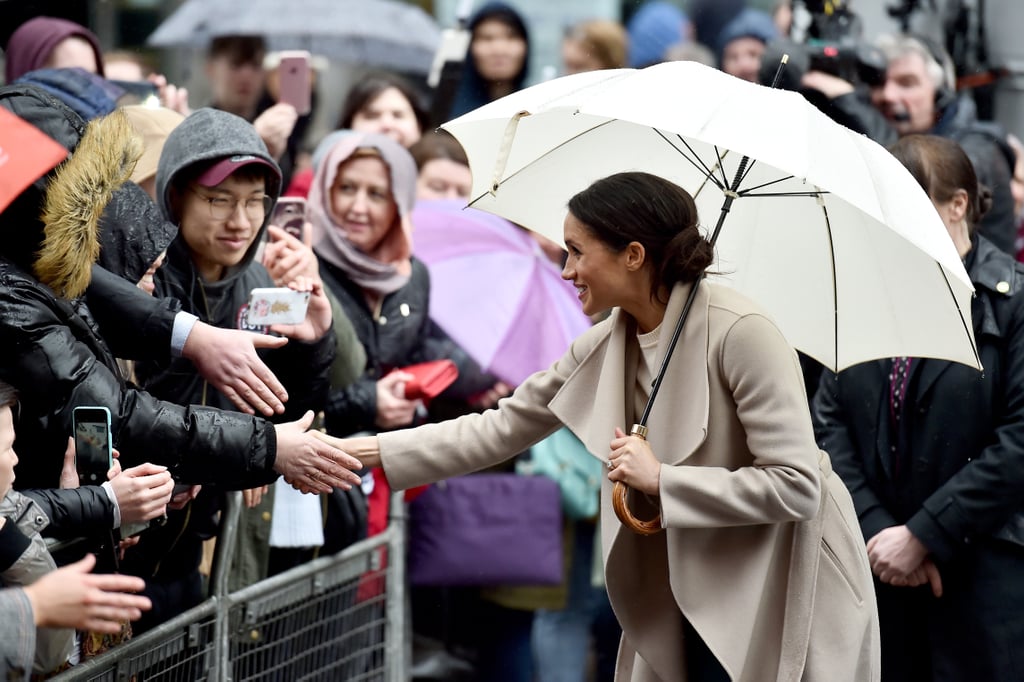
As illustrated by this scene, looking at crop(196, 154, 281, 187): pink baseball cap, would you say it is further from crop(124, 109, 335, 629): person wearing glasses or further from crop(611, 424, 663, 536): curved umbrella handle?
crop(611, 424, 663, 536): curved umbrella handle

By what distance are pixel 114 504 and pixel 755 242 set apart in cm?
192

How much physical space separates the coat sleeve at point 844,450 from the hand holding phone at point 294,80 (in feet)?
7.89

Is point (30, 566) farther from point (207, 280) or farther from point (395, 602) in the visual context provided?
point (395, 602)

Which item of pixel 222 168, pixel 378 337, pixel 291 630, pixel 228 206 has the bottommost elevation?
pixel 291 630

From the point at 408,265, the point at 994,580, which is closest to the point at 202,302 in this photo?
the point at 408,265

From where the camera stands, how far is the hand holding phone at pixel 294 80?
6203 mm

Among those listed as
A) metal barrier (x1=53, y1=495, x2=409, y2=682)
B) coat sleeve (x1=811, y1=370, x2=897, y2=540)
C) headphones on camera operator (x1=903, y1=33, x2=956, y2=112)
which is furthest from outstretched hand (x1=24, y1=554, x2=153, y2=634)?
headphones on camera operator (x1=903, y1=33, x2=956, y2=112)

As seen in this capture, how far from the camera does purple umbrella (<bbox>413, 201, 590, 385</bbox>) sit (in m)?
5.95

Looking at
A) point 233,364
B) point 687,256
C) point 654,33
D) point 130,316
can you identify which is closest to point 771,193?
point 687,256

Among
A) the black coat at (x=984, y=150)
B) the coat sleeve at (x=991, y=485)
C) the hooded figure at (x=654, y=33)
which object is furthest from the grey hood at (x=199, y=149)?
the hooded figure at (x=654, y=33)

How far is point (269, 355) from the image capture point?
459 centimetres

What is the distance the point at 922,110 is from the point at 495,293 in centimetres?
241

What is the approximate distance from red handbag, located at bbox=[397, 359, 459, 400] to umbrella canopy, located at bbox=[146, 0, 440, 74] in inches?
104

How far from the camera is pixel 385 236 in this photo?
5.85 m
